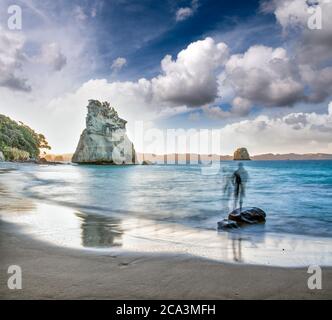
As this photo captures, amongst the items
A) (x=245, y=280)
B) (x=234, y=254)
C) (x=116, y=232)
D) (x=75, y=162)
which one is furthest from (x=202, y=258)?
(x=75, y=162)

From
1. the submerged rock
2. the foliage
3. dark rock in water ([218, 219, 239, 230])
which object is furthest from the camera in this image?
the foliage

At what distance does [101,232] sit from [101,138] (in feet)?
317

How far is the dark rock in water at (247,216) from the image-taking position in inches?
391

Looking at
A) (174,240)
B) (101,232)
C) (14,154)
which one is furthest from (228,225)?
(14,154)

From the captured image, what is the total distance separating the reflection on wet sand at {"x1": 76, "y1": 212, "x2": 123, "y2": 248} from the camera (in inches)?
275

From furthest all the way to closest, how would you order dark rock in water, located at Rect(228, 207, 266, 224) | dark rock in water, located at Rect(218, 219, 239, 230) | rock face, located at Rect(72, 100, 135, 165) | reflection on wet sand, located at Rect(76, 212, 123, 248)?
rock face, located at Rect(72, 100, 135, 165) < dark rock in water, located at Rect(228, 207, 266, 224) < dark rock in water, located at Rect(218, 219, 239, 230) < reflection on wet sand, located at Rect(76, 212, 123, 248)

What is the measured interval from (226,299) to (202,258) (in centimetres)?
191

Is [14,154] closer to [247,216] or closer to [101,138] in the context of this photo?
[101,138]

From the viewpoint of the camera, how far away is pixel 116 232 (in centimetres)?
855

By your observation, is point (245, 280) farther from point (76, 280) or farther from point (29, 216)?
point (29, 216)

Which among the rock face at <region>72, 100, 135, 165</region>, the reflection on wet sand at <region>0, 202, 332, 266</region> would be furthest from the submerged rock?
the rock face at <region>72, 100, 135, 165</region>

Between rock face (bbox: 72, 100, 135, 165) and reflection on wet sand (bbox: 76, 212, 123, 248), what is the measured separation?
92944mm

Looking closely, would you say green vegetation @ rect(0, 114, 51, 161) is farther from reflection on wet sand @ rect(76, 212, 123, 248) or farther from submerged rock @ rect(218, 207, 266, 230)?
submerged rock @ rect(218, 207, 266, 230)

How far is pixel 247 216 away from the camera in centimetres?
1017
